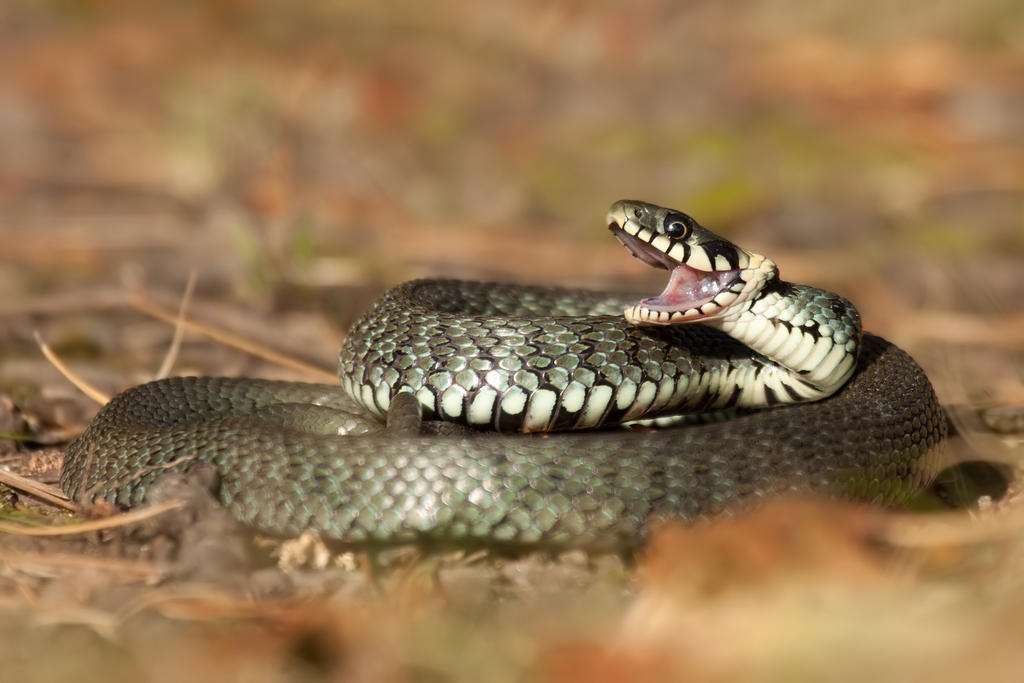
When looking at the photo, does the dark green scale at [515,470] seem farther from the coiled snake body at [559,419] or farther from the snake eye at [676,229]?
the snake eye at [676,229]

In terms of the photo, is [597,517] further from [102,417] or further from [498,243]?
[498,243]

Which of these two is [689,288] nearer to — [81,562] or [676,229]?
[676,229]

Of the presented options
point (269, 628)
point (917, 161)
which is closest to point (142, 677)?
point (269, 628)

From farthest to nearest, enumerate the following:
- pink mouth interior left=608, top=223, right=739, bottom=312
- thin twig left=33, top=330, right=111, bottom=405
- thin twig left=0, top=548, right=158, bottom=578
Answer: thin twig left=33, top=330, right=111, bottom=405, pink mouth interior left=608, top=223, right=739, bottom=312, thin twig left=0, top=548, right=158, bottom=578

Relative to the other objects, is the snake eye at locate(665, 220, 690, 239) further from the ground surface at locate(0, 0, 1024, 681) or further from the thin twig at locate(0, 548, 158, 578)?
the thin twig at locate(0, 548, 158, 578)

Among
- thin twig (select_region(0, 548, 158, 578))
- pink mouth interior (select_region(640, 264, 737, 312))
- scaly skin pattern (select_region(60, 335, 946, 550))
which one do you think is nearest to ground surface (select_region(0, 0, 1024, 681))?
thin twig (select_region(0, 548, 158, 578))
